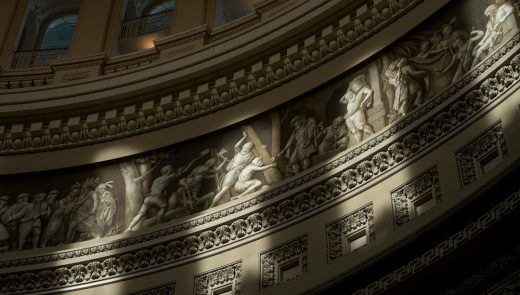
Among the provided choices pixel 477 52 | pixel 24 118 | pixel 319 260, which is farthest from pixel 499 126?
pixel 24 118

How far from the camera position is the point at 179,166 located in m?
17.0

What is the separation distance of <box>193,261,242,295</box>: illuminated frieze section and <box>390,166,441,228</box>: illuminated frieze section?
86.6 inches

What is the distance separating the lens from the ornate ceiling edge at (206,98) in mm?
16828

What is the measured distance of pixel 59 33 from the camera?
73.8 ft

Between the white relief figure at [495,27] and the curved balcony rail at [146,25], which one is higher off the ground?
the curved balcony rail at [146,25]

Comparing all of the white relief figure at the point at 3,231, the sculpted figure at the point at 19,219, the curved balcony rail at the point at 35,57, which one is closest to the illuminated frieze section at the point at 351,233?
the sculpted figure at the point at 19,219

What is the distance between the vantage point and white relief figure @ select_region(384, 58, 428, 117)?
48.8 feet

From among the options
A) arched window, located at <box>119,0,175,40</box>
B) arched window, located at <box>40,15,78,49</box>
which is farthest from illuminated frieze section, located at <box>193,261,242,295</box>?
arched window, located at <box>40,15,78,49</box>

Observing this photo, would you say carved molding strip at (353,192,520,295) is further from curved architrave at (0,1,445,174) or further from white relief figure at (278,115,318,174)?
curved architrave at (0,1,445,174)

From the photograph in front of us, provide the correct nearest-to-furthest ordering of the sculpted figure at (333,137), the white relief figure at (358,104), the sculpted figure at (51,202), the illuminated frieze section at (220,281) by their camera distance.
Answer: the illuminated frieze section at (220,281)
the white relief figure at (358,104)
the sculpted figure at (333,137)
the sculpted figure at (51,202)

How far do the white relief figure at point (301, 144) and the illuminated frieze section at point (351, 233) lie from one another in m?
1.55

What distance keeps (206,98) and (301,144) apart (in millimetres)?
2435

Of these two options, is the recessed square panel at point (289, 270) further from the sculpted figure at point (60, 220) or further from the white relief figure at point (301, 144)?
the sculpted figure at point (60, 220)

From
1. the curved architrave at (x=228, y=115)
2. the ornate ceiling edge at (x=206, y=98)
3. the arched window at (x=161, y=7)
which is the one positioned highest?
the arched window at (x=161, y=7)
